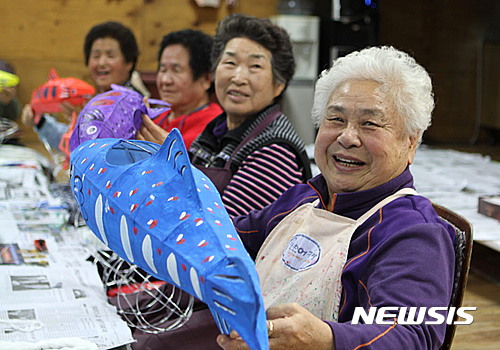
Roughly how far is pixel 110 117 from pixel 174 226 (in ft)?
2.41

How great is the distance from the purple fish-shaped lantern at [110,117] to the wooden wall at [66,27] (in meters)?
4.55

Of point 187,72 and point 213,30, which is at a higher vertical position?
point 213,30

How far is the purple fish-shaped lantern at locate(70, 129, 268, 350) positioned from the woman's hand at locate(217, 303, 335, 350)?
0.03 meters

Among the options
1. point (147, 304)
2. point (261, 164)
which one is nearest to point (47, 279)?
point (147, 304)

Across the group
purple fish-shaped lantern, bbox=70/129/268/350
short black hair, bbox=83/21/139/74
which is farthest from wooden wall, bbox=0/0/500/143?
purple fish-shaped lantern, bbox=70/129/268/350

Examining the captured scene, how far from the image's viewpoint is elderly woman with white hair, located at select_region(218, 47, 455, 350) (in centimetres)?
97

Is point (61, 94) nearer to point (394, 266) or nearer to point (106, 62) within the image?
point (106, 62)

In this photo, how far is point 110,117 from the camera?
4.87ft

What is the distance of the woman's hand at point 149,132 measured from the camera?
1.60 meters

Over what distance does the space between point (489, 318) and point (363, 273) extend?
115cm

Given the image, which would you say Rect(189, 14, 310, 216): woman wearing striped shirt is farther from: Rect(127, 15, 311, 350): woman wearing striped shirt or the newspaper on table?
the newspaper on table

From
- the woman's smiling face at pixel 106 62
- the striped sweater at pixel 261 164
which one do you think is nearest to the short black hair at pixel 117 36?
the woman's smiling face at pixel 106 62

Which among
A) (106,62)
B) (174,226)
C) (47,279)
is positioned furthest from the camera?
(106,62)

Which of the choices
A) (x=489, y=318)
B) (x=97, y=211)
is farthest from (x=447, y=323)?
(x=489, y=318)
